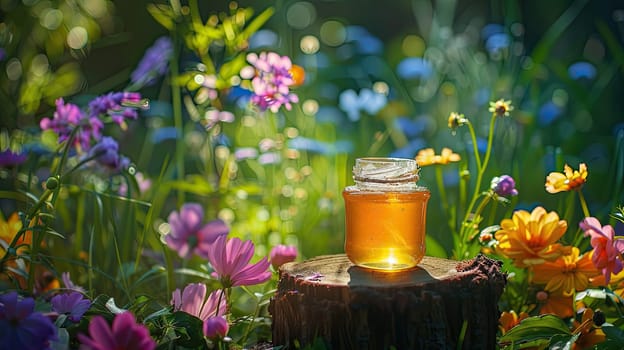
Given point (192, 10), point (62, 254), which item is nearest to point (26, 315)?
point (62, 254)

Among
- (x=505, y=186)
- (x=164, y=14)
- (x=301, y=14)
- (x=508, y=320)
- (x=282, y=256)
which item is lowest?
(x=508, y=320)

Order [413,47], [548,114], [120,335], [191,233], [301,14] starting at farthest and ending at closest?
[301,14], [413,47], [548,114], [191,233], [120,335]

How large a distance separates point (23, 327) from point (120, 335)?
161 millimetres

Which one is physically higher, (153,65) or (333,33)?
(333,33)

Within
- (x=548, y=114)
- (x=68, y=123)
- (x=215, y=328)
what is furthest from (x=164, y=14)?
(x=548, y=114)

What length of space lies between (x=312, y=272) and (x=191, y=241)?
0.54m

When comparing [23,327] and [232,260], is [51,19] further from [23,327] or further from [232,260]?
[23,327]

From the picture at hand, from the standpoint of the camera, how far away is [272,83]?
1.44m

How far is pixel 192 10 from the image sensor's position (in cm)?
168

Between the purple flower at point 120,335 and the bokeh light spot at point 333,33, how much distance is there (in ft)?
8.20

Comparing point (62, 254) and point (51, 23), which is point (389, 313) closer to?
point (62, 254)

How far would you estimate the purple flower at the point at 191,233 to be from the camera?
1.63m

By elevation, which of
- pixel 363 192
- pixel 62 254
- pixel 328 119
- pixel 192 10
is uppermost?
pixel 192 10

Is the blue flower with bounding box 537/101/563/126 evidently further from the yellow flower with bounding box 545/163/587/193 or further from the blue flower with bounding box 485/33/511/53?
the yellow flower with bounding box 545/163/587/193
